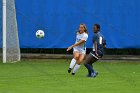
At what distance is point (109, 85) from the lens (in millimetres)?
13883

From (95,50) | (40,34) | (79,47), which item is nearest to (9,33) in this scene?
(40,34)

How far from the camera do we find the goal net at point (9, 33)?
871 inches

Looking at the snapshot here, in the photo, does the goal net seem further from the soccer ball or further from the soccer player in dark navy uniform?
the soccer player in dark navy uniform

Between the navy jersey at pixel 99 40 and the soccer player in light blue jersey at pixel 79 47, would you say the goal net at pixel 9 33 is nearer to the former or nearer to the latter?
the soccer player in light blue jersey at pixel 79 47

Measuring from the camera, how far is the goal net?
22.1m

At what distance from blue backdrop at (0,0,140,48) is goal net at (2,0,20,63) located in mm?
320

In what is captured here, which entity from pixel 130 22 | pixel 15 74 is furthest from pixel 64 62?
pixel 15 74

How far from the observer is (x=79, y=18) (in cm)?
2262

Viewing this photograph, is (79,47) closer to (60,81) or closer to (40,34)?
(60,81)

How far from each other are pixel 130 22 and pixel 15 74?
7.48m

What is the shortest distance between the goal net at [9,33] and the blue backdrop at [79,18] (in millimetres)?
320

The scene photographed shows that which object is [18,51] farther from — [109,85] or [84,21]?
[109,85]

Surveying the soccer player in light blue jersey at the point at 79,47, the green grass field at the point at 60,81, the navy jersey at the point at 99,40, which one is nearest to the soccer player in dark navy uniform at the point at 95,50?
the navy jersey at the point at 99,40

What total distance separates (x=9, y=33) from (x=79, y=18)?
10.5ft
